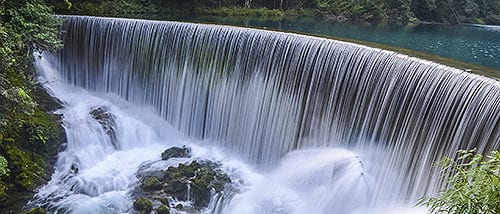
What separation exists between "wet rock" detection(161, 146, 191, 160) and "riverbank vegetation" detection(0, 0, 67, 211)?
2650 millimetres

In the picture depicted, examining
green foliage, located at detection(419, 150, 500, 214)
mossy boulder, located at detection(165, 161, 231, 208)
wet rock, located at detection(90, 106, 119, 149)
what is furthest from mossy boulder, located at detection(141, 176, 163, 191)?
green foliage, located at detection(419, 150, 500, 214)

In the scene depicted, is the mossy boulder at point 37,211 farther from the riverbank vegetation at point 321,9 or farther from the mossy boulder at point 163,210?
the riverbank vegetation at point 321,9

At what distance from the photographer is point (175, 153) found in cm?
1221

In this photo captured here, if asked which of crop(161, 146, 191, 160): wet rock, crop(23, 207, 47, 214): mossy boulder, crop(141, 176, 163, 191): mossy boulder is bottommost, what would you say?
crop(23, 207, 47, 214): mossy boulder

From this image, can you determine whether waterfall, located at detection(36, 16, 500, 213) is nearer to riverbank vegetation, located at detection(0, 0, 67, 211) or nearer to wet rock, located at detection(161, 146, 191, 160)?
wet rock, located at detection(161, 146, 191, 160)

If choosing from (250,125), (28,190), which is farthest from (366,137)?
(28,190)

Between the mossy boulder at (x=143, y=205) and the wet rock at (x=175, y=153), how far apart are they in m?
2.26

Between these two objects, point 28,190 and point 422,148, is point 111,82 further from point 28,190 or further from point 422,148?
point 422,148

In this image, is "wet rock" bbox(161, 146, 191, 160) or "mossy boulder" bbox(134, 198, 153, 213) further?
"wet rock" bbox(161, 146, 191, 160)

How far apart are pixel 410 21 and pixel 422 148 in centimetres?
3091

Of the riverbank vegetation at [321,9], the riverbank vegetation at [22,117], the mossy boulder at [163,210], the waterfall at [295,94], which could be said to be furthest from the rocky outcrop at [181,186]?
the riverbank vegetation at [321,9]

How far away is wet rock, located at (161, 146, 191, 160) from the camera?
1208 cm

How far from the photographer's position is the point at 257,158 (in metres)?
12.1

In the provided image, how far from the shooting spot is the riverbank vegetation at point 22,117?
814 cm
